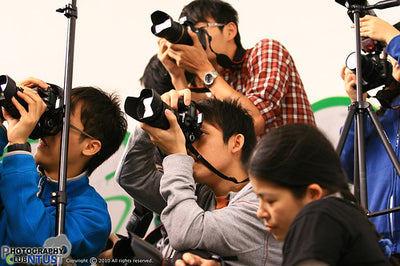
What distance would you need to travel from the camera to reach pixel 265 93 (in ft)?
5.44

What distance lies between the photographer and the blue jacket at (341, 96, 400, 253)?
1483mm

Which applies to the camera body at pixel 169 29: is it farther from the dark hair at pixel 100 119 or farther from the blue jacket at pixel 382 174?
the blue jacket at pixel 382 174

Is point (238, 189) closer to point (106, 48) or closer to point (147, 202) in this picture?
point (147, 202)

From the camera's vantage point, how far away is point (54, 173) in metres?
1.44

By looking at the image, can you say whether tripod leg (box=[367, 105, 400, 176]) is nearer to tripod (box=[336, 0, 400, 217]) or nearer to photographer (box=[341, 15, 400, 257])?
tripod (box=[336, 0, 400, 217])

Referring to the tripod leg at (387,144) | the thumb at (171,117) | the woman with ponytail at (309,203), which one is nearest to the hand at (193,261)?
the woman with ponytail at (309,203)

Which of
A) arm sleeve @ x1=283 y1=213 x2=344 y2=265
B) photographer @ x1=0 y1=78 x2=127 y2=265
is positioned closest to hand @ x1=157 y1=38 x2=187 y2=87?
photographer @ x1=0 y1=78 x2=127 y2=265

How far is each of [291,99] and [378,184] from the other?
38 cm

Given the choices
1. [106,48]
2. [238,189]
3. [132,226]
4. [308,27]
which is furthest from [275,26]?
[238,189]

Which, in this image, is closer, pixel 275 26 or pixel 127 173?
pixel 127 173

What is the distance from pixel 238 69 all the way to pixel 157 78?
31 centimetres

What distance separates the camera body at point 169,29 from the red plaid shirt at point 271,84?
0.51ft

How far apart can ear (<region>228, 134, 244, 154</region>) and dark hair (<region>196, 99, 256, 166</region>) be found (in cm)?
1

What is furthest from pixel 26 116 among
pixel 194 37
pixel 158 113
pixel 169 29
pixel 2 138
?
pixel 194 37
